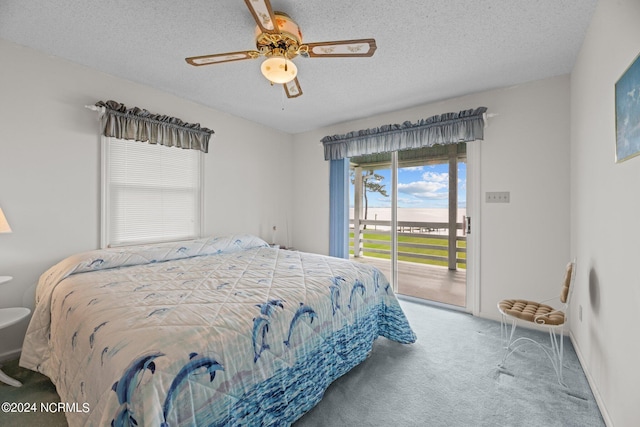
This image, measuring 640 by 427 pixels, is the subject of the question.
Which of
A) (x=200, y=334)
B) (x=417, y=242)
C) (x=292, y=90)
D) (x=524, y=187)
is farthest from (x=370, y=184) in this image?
(x=200, y=334)

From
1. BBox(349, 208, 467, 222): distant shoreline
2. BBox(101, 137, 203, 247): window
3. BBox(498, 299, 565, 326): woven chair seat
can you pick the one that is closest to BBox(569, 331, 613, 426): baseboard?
BBox(498, 299, 565, 326): woven chair seat

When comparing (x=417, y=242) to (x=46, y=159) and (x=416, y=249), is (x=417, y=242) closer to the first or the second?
(x=416, y=249)

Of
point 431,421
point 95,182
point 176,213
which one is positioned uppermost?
point 95,182

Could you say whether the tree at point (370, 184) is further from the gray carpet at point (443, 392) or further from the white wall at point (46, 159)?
the white wall at point (46, 159)

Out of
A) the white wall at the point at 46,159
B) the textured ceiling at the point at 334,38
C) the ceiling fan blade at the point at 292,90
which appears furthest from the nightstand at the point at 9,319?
the ceiling fan blade at the point at 292,90

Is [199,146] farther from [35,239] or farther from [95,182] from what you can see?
[35,239]

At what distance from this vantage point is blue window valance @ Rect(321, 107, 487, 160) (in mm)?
3049

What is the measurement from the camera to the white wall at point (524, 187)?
2.70 m

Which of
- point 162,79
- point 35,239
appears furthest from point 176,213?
point 162,79

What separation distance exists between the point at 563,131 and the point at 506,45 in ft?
3.65

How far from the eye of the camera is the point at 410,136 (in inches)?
136

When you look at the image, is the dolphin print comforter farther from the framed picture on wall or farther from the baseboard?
the framed picture on wall

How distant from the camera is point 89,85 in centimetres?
262

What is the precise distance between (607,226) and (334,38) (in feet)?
7.18
